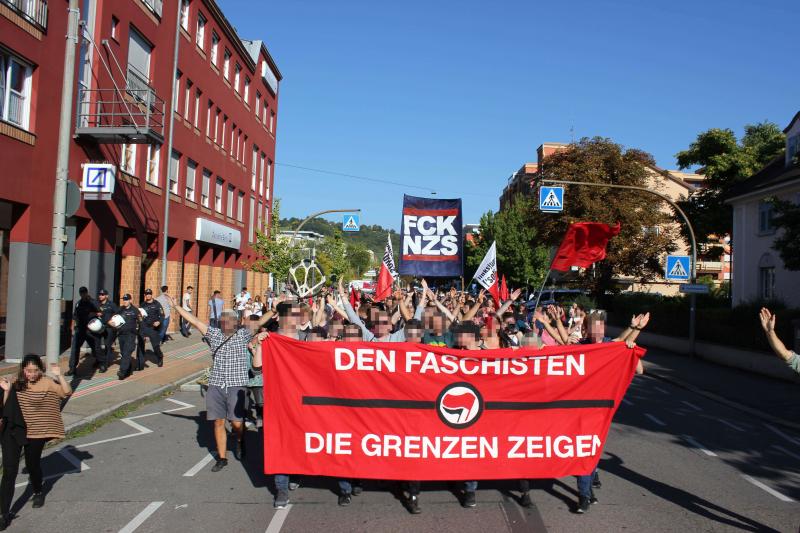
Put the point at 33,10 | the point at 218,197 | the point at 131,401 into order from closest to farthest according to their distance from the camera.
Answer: the point at 131,401 → the point at 33,10 → the point at 218,197

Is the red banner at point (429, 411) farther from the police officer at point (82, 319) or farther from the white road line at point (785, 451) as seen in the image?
the police officer at point (82, 319)

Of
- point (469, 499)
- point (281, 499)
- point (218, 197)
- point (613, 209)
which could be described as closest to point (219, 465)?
point (281, 499)

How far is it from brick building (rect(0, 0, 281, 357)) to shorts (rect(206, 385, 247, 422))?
15.3ft

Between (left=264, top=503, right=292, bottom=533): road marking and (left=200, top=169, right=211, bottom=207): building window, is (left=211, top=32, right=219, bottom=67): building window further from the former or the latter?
(left=264, top=503, right=292, bottom=533): road marking

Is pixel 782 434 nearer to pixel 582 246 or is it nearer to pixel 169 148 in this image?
pixel 582 246

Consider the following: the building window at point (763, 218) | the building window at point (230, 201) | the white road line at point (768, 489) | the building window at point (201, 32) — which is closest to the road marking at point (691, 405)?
the white road line at point (768, 489)

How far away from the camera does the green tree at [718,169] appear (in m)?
43.2

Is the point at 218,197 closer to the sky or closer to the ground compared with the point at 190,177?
closer to the ground

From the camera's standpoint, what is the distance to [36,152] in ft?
50.9

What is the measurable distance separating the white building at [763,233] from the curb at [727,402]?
11864mm

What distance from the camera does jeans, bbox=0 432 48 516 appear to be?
574 cm

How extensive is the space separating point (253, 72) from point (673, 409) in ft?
104

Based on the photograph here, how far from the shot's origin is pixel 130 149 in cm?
2180

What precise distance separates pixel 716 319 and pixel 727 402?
9399 millimetres
